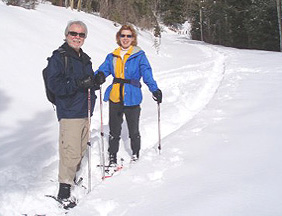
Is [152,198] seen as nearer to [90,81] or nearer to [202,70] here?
[90,81]

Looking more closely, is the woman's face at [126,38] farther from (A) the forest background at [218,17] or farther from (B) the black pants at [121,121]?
(A) the forest background at [218,17]

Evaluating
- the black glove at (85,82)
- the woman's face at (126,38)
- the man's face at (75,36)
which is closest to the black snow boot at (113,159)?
the black glove at (85,82)

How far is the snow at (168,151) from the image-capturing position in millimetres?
2777

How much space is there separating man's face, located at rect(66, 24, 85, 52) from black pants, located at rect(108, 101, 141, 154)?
100 centimetres

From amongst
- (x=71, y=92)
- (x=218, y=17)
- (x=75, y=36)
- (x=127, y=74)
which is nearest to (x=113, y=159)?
(x=127, y=74)

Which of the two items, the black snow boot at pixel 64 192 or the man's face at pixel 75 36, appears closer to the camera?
the man's face at pixel 75 36

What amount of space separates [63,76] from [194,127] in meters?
2.85

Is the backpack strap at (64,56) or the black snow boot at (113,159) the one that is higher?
Answer: the backpack strap at (64,56)

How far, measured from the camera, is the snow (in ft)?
9.11

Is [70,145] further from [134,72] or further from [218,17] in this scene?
[218,17]

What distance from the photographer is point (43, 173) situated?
3715 millimetres

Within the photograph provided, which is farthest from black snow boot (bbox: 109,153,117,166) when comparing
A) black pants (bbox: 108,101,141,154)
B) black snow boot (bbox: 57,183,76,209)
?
black snow boot (bbox: 57,183,76,209)

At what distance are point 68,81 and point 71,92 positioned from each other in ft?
0.36

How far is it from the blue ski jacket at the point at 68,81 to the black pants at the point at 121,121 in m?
0.58
